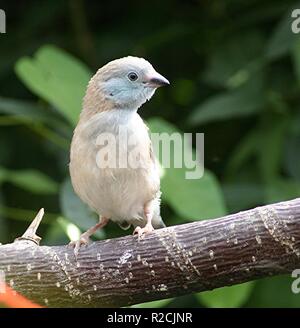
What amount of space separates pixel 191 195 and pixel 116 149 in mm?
492

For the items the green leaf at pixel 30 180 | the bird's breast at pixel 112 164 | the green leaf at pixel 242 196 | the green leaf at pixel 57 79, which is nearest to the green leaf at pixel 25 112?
the green leaf at pixel 57 79

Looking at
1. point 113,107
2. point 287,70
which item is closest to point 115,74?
point 113,107

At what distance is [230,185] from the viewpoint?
16.4 ft

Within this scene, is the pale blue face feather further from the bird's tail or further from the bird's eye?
the bird's tail

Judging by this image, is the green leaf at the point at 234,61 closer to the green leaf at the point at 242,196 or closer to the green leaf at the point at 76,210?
the green leaf at the point at 242,196

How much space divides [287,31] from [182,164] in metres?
1.28

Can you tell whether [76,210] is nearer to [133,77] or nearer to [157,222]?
[157,222]

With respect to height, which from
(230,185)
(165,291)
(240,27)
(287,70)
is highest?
(240,27)

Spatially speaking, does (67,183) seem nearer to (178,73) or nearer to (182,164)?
(182,164)

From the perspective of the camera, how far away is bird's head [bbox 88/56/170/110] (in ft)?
13.3

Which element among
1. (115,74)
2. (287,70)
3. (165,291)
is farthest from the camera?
(287,70)

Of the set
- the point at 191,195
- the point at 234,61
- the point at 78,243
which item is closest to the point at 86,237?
the point at 78,243

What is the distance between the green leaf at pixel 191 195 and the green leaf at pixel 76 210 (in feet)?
1.28

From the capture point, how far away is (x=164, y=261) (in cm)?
328
